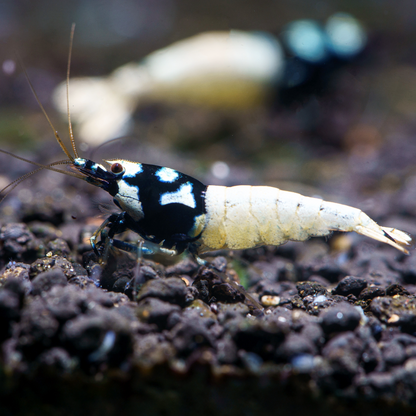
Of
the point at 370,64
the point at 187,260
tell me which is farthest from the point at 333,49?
the point at 187,260

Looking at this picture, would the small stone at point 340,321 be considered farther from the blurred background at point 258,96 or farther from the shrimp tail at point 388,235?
the blurred background at point 258,96

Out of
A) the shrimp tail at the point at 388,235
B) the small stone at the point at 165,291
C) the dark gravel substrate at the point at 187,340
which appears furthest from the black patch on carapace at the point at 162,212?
the shrimp tail at the point at 388,235

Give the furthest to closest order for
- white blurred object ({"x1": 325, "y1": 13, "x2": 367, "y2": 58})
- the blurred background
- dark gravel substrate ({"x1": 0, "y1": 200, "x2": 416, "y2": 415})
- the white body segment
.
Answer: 1. white blurred object ({"x1": 325, "y1": 13, "x2": 367, "y2": 58})
2. the blurred background
3. the white body segment
4. dark gravel substrate ({"x1": 0, "y1": 200, "x2": 416, "y2": 415})

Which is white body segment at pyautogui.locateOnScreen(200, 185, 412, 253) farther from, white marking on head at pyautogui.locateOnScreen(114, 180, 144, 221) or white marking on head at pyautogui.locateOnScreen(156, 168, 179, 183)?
white marking on head at pyautogui.locateOnScreen(114, 180, 144, 221)

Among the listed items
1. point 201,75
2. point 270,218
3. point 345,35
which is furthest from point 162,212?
point 345,35

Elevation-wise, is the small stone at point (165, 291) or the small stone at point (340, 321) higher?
the small stone at point (165, 291)

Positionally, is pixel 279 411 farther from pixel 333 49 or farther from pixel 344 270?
pixel 333 49

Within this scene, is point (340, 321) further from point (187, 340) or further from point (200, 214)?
point (200, 214)

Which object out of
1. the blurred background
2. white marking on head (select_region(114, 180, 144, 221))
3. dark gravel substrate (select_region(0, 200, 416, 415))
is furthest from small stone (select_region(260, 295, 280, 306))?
the blurred background
